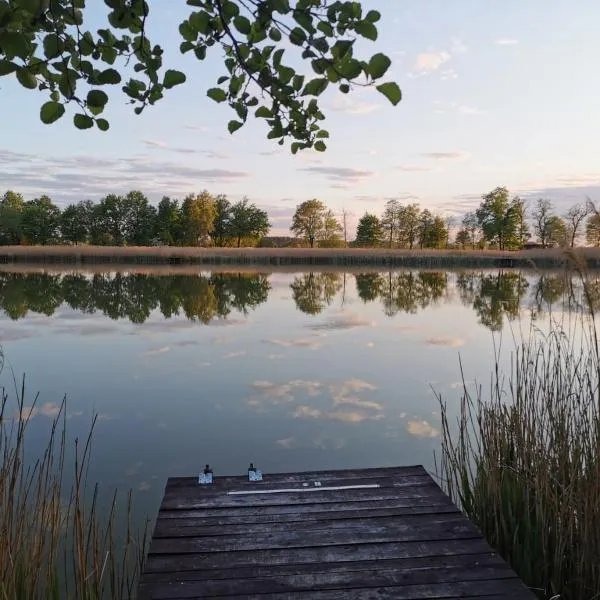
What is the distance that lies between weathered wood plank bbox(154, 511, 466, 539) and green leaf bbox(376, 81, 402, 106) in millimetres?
2091

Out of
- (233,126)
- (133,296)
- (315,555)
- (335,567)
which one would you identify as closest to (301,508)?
(315,555)

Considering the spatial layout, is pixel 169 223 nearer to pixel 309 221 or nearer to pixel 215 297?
pixel 309 221

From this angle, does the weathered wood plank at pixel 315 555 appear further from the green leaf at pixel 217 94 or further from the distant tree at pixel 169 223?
the distant tree at pixel 169 223

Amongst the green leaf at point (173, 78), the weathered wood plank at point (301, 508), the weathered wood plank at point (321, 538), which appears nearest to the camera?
the green leaf at point (173, 78)

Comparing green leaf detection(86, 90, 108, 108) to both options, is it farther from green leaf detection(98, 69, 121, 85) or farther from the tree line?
the tree line

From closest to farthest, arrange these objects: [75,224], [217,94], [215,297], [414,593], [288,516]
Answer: [217,94]
[414,593]
[288,516]
[215,297]
[75,224]

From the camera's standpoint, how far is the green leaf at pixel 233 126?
212 cm

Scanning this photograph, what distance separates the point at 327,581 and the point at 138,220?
5213 centimetres

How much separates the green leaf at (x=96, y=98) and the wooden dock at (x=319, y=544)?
181 centimetres

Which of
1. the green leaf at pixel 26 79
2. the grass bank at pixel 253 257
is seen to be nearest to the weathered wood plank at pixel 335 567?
the green leaf at pixel 26 79

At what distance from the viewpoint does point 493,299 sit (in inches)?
607

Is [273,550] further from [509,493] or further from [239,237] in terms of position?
[239,237]

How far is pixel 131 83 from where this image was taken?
77.6 inches

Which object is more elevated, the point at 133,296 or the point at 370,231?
the point at 370,231
